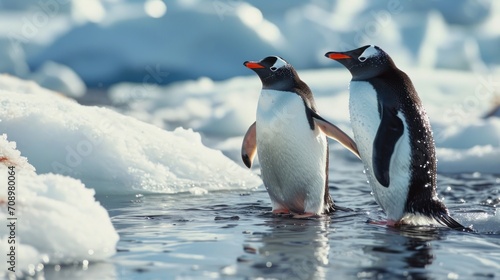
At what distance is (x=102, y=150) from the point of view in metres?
6.08

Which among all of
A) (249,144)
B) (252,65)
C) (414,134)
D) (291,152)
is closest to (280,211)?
(291,152)

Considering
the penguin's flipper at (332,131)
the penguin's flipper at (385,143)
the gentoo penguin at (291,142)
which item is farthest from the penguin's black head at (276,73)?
the penguin's flipper at (385,143)

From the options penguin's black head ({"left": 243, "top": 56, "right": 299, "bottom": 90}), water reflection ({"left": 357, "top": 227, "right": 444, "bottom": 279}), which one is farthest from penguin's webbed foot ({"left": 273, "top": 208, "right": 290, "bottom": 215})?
water reflection ({"left": 357, "top": 227, "right": 444, "bottom": 279})

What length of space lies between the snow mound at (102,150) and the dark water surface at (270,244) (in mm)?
243

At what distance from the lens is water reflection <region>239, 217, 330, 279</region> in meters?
3.28

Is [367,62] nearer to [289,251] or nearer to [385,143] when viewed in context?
[385,143]

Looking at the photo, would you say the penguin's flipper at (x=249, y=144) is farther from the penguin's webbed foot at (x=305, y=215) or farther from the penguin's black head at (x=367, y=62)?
the penguin's black head at (x=367, y=62)

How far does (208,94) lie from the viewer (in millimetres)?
18312

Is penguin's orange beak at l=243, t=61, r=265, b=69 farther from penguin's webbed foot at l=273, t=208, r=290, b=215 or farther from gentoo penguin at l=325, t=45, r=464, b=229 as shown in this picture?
penguin's webbed foot at l=273, t=208, r=290, b=215

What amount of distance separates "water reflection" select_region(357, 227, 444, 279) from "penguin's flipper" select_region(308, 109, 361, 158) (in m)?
0.66

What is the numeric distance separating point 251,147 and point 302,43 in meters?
12.8

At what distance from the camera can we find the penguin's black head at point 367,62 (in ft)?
16.0

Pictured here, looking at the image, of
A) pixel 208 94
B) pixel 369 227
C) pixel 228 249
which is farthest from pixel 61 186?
pixel 208 94

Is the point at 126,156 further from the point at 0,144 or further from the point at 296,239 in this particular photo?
the point at 296,239
